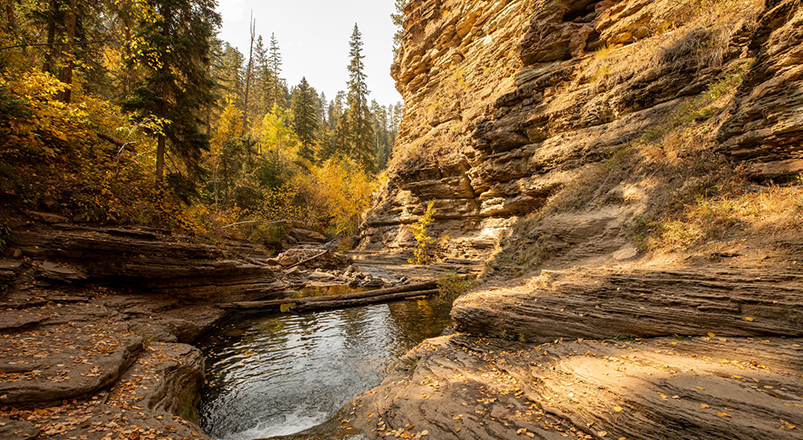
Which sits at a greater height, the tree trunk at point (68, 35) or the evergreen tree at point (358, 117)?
the evergreen tree at point (358, 117)

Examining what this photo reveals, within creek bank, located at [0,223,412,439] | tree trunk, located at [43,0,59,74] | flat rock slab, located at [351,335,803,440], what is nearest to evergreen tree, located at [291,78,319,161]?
tree trunk, located at [43,0,59,74]

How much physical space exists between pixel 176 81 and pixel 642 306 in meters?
19.4

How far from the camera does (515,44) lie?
2050cm

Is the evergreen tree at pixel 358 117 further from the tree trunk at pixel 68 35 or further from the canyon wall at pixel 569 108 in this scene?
the tree trunk at pixel 68 35

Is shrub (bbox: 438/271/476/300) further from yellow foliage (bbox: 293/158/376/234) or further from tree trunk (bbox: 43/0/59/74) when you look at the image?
yellow foliage (bbox: 293/158/376/234)

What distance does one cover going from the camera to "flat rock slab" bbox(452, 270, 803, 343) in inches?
187

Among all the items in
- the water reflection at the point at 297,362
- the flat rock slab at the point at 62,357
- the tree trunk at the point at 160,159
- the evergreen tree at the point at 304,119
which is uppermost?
the evergreen tree at the point at 304,119

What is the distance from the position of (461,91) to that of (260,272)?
2119cm

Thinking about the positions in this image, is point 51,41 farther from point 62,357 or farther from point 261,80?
point 261,80

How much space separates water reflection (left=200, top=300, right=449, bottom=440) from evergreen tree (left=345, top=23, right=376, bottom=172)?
36.2 m

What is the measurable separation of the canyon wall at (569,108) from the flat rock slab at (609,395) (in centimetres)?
475

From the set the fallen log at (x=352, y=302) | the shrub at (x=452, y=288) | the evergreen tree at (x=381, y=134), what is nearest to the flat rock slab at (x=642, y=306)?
the shrub at (x=452, y=288)

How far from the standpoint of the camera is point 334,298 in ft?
44.9

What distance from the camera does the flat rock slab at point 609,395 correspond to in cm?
344
